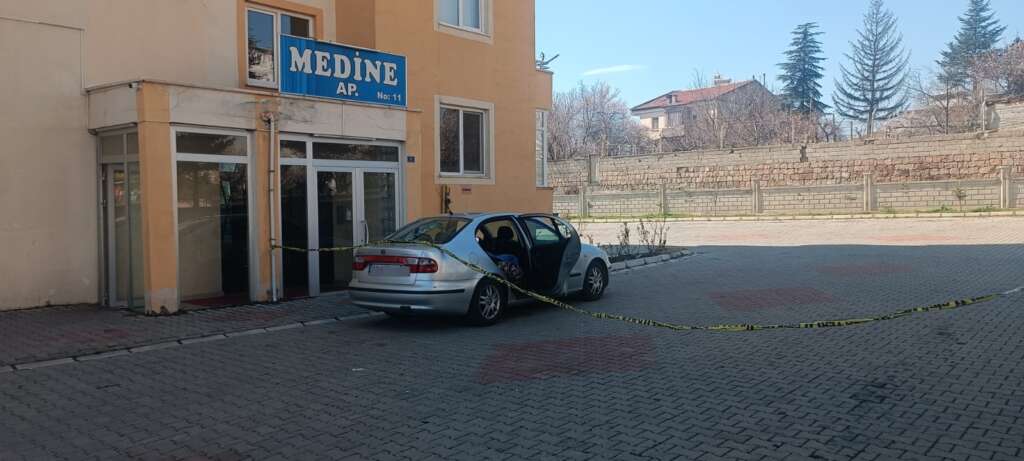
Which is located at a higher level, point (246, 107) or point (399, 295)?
point (246, 107)

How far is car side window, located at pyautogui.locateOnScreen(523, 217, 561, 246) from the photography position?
35.8 ft

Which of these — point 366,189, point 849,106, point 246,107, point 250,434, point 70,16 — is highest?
point 849,106

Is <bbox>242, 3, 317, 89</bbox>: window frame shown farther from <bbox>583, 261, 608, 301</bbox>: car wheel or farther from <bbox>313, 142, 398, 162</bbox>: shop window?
<bbox>583, 261, 608, 301</bbox>: car wheel

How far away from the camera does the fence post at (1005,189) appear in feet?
114

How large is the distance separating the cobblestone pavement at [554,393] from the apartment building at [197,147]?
259 cm

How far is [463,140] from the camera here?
54.5ft

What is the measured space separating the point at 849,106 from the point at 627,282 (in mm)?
68746

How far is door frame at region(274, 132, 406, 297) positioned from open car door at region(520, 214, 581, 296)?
3228 mm

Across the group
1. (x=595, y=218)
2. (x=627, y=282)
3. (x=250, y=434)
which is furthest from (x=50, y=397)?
(x=595, y=218)

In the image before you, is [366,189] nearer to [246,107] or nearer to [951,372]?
[246,107]

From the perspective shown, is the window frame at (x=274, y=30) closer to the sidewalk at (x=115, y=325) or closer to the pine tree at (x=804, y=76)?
the sidewalk at (x=115, y=325)

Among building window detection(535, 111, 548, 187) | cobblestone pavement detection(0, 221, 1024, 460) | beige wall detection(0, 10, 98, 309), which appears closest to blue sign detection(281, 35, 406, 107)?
beige wall detection(0, 10, 98, 309)

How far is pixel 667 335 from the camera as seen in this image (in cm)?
899

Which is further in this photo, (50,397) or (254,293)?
(254,293)
